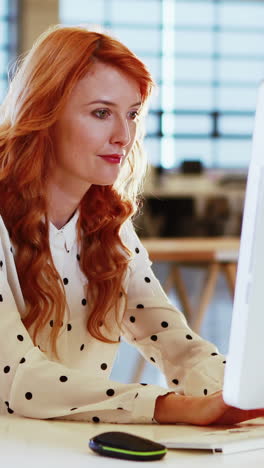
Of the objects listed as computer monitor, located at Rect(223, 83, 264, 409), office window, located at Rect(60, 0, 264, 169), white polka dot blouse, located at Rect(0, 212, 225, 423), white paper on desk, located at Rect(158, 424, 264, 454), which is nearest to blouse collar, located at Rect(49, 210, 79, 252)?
white polka dot blouse, located at Rect(0, 212, 225, 423)

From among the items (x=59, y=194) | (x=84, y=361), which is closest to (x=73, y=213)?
(x=59, y=194)

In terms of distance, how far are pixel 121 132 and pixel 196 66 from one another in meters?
9.40

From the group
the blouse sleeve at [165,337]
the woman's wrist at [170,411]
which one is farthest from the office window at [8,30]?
the woman's wrist at [170,411]

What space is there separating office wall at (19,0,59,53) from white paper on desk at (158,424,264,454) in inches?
347

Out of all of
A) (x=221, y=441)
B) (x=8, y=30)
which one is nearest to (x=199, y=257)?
(x=221, y=441)

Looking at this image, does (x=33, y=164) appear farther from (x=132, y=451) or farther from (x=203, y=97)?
(x=203, y=97)

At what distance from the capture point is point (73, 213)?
1.85 meters

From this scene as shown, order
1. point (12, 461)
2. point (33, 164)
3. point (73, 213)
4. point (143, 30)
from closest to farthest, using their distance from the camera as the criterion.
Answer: point (12, 461) → point (33, 164) → point (73, 213) → point (143, 30)

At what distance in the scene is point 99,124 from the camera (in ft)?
5.60

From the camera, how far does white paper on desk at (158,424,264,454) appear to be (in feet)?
3.79

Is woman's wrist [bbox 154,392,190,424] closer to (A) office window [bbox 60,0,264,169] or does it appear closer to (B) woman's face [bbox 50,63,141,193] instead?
(B) woman's face [bbox 50,63,141,193]

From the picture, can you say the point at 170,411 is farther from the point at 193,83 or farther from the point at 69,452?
the point at 193,83

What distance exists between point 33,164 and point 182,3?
9492mm

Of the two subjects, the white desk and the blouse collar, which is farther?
the blouse collar
